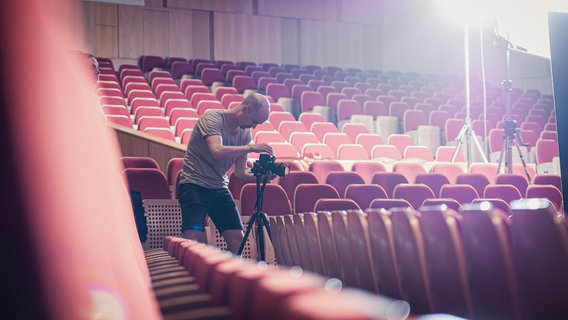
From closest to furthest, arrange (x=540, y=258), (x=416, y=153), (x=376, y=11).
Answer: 1. (x=540, y=258)
2. (x=416, y=153)
3. (x=376, y=11)

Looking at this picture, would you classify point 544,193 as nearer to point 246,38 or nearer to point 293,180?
point 293,180

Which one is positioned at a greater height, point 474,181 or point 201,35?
point 201,35

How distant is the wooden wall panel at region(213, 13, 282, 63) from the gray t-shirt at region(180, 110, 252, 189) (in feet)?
6.16

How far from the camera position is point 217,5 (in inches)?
103

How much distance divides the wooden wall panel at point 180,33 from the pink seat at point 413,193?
175 cm

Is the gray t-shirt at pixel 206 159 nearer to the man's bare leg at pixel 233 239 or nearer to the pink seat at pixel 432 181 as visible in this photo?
the man's bare leg at pixel 233 239

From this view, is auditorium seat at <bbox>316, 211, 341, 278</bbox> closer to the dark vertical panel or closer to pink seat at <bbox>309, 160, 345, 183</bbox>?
the dark vertical panel

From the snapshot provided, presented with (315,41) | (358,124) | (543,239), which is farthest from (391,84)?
(543,239)

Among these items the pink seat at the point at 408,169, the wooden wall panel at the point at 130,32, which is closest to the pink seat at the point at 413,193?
the pink seat at the point at 408,169

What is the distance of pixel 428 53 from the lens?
2.94 metres

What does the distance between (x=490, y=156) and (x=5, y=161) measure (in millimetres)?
1648

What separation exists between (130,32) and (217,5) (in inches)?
16.4

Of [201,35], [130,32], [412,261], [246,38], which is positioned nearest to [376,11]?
[246,38]

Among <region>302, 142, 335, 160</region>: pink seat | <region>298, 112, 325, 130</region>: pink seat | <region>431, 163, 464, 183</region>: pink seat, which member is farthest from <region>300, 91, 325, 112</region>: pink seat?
<region>431, 163, 464, 183</region>: pink seat
